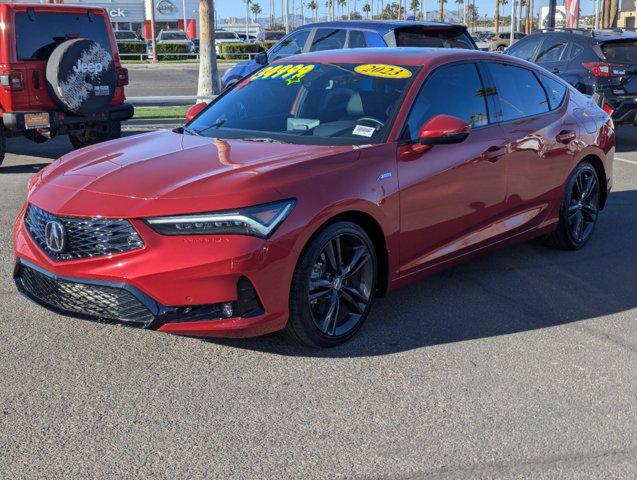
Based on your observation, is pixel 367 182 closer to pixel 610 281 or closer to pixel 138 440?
pixel 138 440

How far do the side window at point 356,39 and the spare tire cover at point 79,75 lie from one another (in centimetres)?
340

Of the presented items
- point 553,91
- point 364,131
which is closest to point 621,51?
point 553,91

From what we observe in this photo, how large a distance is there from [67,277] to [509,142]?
10.4ft

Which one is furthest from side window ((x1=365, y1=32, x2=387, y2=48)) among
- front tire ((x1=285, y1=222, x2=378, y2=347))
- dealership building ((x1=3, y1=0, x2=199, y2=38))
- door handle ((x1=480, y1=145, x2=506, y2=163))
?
dealership building ((x1=3, y1=0, x2=199, y2=38))

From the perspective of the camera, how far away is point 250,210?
13.5 ft

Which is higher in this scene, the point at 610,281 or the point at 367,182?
the point at 367,182

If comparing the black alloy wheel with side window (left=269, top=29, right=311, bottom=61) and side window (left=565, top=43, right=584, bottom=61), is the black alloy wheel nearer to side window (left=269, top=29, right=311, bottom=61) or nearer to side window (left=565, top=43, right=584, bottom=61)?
side window (left=565, top=43, right=584, bottom=61)

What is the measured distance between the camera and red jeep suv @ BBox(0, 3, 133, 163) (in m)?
10.1

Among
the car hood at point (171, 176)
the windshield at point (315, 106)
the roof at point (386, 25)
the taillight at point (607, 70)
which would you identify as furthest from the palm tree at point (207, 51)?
the car hood at point (171, 176)

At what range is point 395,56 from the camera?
5.64 meters

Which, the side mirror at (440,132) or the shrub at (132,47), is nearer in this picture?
the side mirror at (440,132)

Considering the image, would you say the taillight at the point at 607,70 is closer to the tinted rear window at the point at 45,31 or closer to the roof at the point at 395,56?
the roof at the point at 395,56

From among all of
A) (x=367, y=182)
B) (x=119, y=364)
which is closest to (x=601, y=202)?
(x=367, y=182)

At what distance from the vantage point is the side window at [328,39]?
12.3 metres
